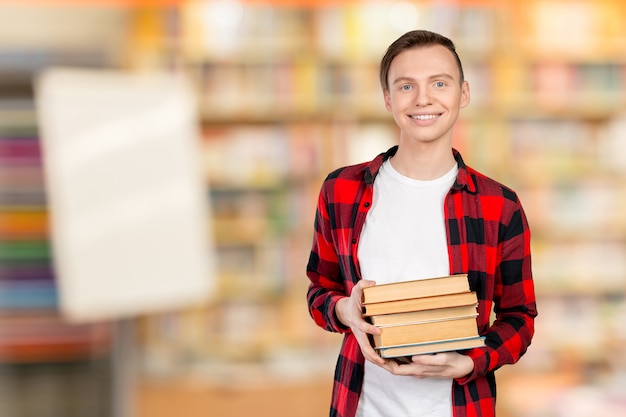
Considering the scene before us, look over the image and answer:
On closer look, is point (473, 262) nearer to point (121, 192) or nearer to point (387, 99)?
point (387, 99)

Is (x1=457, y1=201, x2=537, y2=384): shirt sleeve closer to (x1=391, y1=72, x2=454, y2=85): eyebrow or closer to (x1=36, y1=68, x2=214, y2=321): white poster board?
(x1=391, y1=72, x2=454, y2=85): eyebrow

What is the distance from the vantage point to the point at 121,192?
135 inches

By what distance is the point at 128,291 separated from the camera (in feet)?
11.2

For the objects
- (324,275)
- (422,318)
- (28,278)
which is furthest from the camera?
(28,278)

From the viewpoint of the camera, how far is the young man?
1.57 feet

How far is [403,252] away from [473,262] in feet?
0.13

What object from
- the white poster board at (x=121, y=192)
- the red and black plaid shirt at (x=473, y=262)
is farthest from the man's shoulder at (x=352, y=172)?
the white poster board at (x=121, y=192)

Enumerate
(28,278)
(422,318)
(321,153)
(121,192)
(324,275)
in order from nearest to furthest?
(422,318), (324,275), (121,192), (321,153), (28,278)

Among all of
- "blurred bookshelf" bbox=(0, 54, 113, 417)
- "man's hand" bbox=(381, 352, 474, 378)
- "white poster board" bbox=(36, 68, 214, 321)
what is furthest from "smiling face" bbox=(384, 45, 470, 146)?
"blurred bookshelf" bbox=(0, 54, 113, 417)

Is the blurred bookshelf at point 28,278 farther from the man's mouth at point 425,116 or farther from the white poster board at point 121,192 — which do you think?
the man's mouth at point 425,116

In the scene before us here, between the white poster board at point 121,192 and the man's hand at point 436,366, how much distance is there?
9.77 feet

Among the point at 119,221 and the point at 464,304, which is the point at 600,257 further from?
the point at 464,304

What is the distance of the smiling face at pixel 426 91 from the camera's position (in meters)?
0.47

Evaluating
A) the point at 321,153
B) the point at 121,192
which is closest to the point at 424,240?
the point at 121,192
